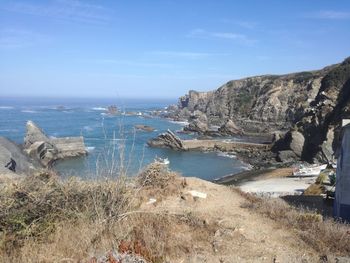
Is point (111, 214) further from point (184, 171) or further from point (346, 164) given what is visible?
point (184, 171)

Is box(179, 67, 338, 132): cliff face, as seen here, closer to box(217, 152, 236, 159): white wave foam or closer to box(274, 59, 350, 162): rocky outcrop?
box(274, 59, 350, 162): rocky outcrop

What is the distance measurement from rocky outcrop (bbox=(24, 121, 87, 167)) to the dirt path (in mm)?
34154

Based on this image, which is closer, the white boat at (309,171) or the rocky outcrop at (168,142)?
the white boat at (309,171)

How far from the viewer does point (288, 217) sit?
34.9ft

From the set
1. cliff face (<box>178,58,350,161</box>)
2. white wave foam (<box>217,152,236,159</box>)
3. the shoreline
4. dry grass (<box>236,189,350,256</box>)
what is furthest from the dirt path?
white wave foam (<box>217,152,236,159</box>)

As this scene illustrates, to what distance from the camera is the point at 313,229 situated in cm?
970

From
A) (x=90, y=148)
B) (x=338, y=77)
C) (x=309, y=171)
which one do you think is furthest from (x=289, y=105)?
(x=309, y=171)

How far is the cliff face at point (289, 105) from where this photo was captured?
46738 millimetres

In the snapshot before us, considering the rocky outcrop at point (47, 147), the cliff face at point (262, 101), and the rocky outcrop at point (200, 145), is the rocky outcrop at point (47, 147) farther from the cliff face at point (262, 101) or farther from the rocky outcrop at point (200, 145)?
the cliff face at point (262, 101)

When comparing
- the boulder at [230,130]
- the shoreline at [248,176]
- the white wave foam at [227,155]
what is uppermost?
the boulder at [230,130]

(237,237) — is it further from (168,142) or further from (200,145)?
(168,142)

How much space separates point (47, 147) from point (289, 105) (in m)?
56.0

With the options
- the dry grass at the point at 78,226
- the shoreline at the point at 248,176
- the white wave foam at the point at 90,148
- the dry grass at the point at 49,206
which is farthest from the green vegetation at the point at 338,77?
the dry grass at the point at 49,206

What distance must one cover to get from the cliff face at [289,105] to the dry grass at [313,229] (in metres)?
32.0
